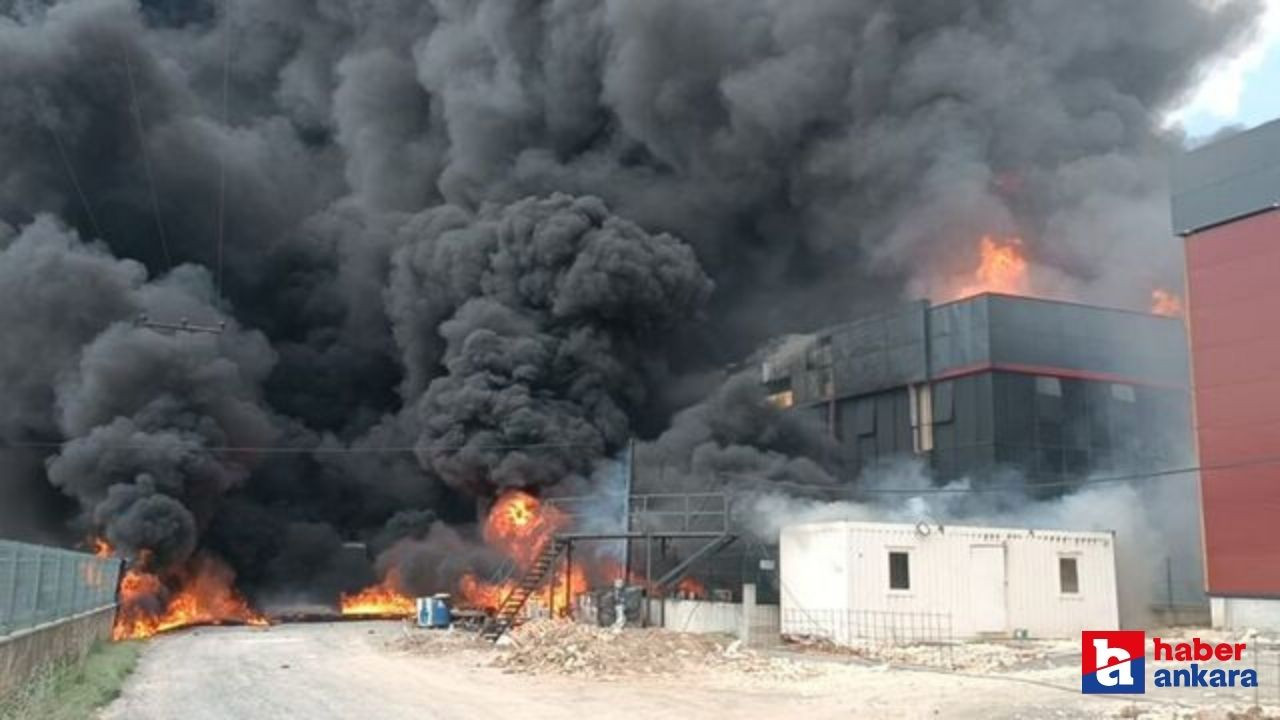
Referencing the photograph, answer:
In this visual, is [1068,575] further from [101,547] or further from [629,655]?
[101,547]

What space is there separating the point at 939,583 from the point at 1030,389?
16031 millimetres

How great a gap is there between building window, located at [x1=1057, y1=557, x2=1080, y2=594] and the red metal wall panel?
3437 mm

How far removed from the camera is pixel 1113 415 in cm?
3972

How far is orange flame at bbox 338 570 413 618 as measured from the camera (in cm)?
4334

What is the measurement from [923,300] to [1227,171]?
49.7 ft

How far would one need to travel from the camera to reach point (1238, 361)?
26359 millimetres

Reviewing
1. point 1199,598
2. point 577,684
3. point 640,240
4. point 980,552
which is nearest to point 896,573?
point 980,552

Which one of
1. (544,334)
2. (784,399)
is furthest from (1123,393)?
(544,334)

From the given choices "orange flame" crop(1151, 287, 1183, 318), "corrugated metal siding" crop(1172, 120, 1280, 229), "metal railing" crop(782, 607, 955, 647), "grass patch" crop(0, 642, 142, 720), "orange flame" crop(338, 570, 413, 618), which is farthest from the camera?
"orange flame" crop(338, 570, 413, 618)

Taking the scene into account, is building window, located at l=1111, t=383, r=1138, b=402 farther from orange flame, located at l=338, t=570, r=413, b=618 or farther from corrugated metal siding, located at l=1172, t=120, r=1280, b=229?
orange flame, located at l=338, t=570, r=413, b=618

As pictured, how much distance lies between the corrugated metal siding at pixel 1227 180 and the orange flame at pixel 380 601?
91.2ft

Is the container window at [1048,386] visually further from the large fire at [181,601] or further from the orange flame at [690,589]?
the large fire at [181,601]

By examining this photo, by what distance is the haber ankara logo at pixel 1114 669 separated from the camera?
52.3 ft

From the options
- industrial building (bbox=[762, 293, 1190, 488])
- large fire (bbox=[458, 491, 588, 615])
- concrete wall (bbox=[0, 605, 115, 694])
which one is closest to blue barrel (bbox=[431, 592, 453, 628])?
large fire (bbox=[458, 491, 588, 615])
